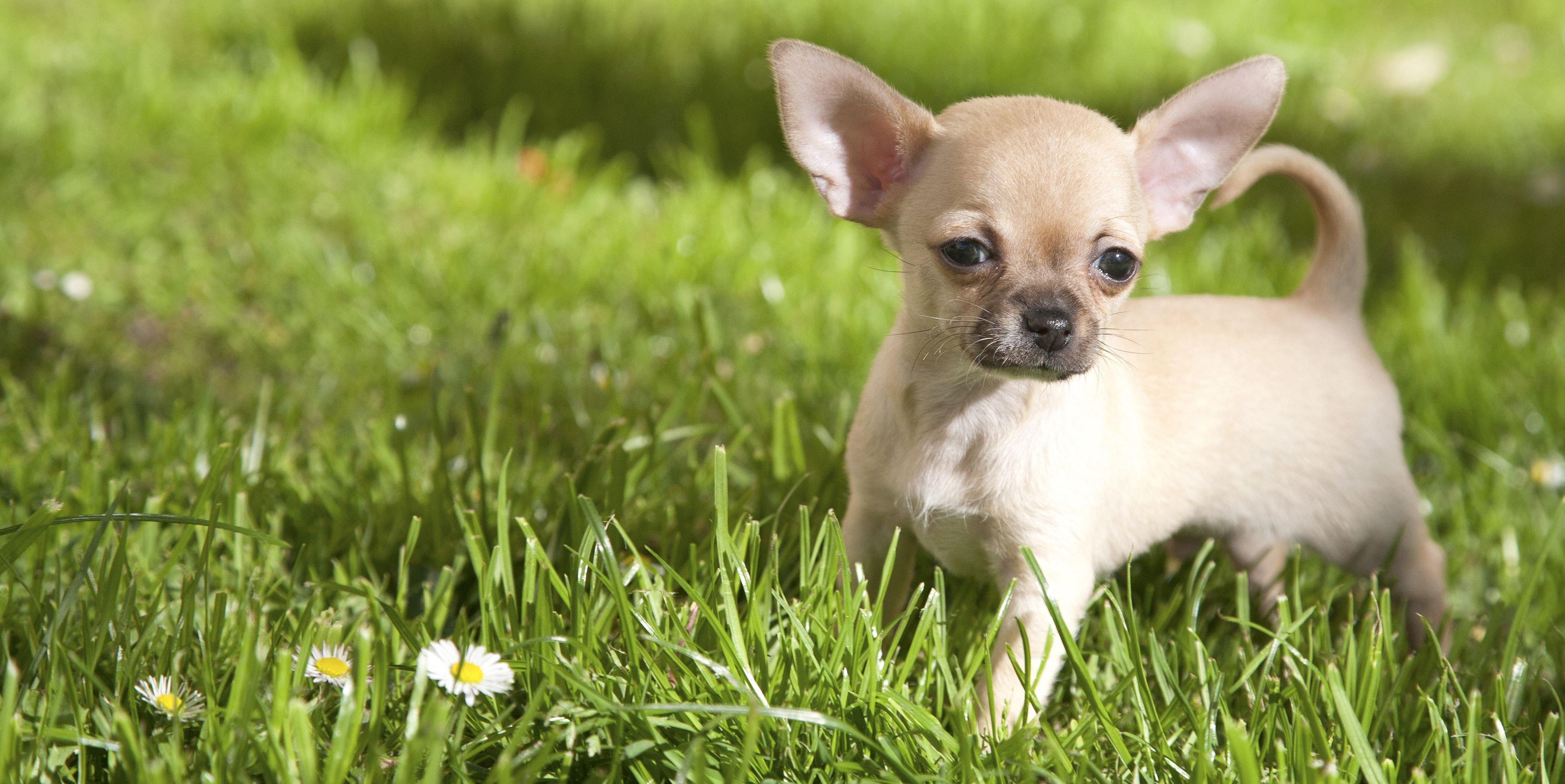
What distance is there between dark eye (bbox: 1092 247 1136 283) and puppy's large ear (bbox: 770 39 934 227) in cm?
35

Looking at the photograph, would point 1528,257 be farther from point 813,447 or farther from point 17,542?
point 17,542

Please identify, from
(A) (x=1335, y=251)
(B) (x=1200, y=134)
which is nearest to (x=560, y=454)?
(B) (x=1200, y=134)

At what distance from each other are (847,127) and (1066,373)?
59 centimetres

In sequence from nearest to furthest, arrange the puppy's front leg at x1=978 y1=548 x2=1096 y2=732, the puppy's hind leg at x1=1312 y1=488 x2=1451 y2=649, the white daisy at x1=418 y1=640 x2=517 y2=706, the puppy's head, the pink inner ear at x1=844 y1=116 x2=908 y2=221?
the white daisy at x1=418 y1=640 x2=517 y2=706, the puppy's head, the puppy's front leg at x1=978 y1=548 x2=1096 y2=732, the pink inner ear at x1=844 y1=116 x2=908 y2=221, the puppy's hind leg at x1=1312 y1=488 x2=1451 y2=649

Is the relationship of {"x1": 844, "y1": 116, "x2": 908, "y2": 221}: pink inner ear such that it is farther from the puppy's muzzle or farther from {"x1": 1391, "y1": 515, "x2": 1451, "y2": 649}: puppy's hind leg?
{"x1": 1391, "y1": 515, "x2": 1451, "y2": 649}: puppy's hind leg

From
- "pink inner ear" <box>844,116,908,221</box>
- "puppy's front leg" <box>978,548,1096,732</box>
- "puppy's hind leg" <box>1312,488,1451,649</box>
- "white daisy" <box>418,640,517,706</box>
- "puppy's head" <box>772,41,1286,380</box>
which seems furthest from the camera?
"puppy's hind leg" <box>1312,488,1451,649</box>

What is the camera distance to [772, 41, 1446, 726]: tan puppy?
186 centimetres

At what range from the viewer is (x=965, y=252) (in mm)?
1884

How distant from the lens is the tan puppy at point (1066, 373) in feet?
6.09

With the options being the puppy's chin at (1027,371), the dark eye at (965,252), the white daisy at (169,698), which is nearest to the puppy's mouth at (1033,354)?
the puppy's chin at (1027,371)

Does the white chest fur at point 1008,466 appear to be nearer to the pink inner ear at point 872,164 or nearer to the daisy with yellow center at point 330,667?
the pink inner ear at point 872,164

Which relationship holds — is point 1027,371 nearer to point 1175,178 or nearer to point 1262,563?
point 1175,178

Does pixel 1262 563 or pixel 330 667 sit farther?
pixel 1262 563

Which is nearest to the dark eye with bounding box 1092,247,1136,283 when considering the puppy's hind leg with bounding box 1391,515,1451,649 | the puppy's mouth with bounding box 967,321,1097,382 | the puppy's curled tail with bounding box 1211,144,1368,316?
the puppy's mouth with bounding box 967,321,1097,382
